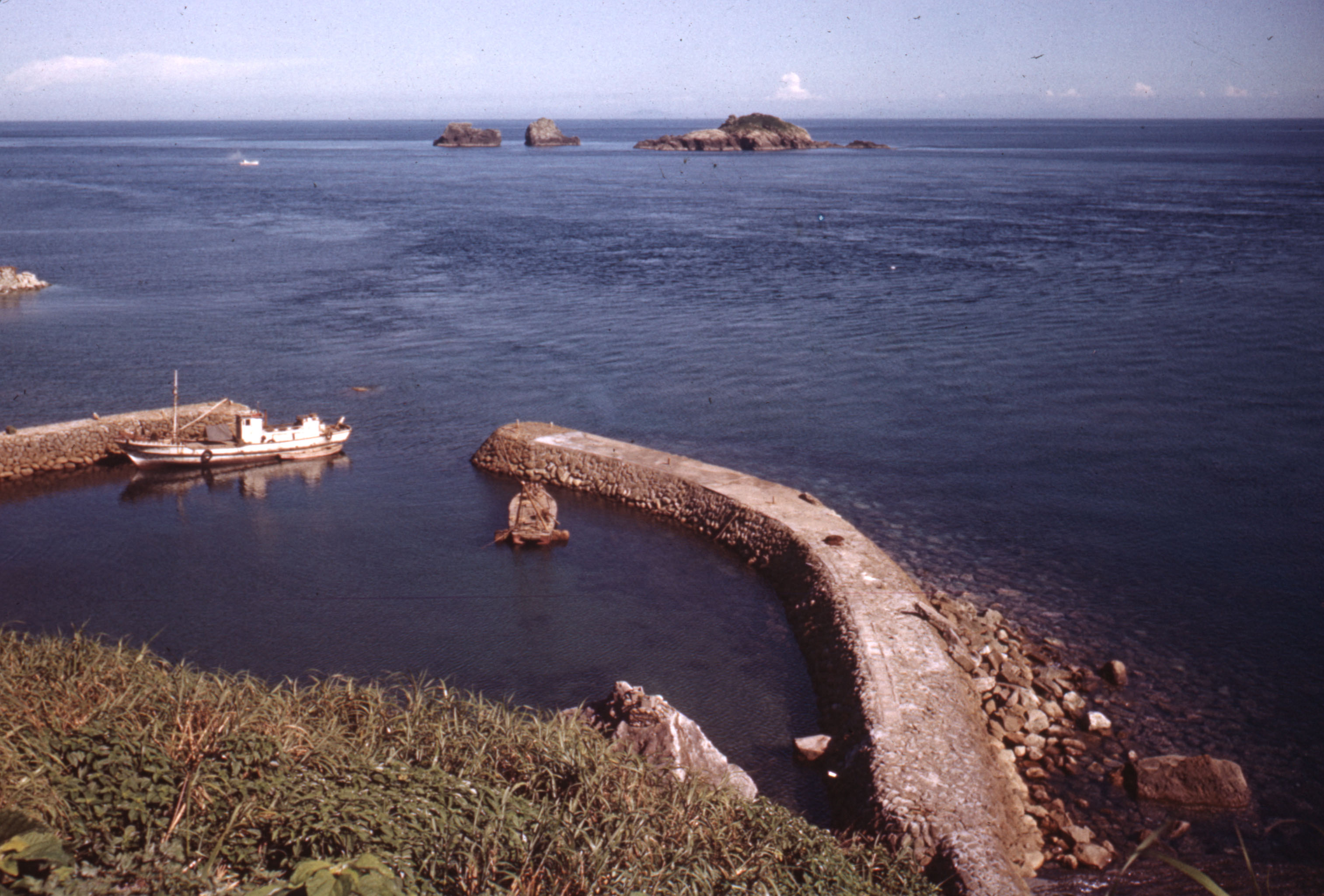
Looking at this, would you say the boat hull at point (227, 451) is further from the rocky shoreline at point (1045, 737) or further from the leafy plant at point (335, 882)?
the leafy plant at point (335, 882)

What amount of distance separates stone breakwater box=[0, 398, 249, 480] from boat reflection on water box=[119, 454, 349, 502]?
150 centimetres

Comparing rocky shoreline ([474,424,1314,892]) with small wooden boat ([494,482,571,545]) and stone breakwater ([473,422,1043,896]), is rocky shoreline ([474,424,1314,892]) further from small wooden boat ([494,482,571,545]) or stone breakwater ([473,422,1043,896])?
small wooden boat ([494,482,571,545])

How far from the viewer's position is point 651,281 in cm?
5900

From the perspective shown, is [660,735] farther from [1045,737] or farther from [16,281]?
[16,281]

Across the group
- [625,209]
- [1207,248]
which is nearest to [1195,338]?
[1207,248]

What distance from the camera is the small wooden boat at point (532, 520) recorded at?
23641 millimetres

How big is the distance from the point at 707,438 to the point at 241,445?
14.5 meters

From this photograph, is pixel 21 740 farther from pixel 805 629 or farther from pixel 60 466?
pixel 60 466

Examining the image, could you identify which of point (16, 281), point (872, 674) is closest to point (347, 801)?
point (872, 674)

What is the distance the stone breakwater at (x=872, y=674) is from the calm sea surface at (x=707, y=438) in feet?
2.71

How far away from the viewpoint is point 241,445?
28.9 metres

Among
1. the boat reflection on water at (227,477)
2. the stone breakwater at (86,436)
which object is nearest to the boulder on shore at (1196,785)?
the boat reflection on water at (227,477)

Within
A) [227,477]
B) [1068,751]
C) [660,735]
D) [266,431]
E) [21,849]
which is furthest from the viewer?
[266,431]

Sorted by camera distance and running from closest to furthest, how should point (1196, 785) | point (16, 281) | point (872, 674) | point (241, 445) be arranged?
point (1196, 785), point (872, 674), point (241, 445), point (16, 281)
